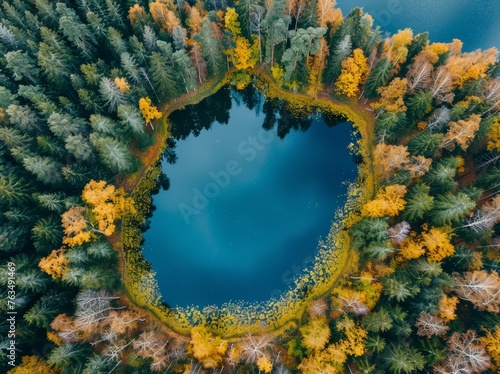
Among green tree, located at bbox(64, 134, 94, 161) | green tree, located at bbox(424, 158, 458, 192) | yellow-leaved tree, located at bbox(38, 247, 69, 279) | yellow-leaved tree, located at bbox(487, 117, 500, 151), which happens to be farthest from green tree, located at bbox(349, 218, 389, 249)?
green tree, located at bbox(64, 134, 94, 161)

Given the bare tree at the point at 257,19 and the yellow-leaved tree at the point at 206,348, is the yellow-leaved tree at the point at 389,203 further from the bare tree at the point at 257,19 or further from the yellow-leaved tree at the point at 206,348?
the bare tree at the point at 257,19

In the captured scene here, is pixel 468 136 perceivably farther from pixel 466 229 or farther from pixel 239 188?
pixel 239 188

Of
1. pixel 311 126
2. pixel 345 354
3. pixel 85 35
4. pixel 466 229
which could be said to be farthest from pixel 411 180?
pixel 85 35

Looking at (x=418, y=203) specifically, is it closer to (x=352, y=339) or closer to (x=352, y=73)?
(x=352, y=339)

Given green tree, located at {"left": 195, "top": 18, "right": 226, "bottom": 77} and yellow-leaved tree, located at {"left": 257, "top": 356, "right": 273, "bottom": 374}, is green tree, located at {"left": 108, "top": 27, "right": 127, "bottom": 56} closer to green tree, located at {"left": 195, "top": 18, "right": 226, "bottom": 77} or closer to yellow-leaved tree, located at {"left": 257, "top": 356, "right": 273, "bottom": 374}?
green tree, located at {"left": 195, "top": 18, "right": 226, "bottom": 77}

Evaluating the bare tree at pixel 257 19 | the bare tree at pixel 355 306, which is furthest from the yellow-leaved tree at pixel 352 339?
the bare tree at pixel 257 19

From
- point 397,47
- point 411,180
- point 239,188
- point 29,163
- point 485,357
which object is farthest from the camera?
point 239,188
